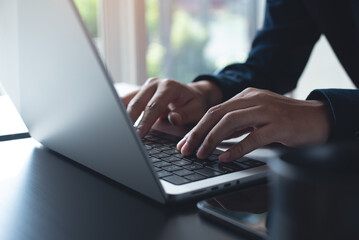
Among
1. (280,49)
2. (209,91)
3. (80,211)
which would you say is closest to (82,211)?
(80,211)

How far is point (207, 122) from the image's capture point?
26.6 inches

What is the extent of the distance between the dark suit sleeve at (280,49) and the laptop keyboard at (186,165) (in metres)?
0.53

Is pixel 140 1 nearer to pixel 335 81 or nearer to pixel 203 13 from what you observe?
pixel 203 13

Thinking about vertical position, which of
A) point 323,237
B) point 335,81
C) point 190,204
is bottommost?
point 335,81

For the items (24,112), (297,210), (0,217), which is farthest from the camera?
(24,112)

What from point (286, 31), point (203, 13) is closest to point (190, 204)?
point (286, 31)

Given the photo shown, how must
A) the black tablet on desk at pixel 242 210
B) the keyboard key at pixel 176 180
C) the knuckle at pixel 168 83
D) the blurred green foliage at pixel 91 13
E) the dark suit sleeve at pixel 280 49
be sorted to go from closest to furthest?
the black tablet on desk at pixel 242 210, the keyboard key at pixel 176 180, the knuckle at pixel 168 83, the dark suit sleeve at pixel 280 49, the blurred green foliage at pixel 91 13

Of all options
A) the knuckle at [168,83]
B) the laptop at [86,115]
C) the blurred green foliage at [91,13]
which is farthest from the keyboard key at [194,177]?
the blurred green foliage at [91,13]

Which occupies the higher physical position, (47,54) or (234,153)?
(47,54)

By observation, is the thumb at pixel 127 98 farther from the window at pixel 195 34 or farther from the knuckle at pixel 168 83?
the window at pixel 195 34

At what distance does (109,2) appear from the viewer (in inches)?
80.0

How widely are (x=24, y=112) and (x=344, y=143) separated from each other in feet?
1.96

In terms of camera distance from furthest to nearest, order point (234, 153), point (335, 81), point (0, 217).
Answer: point (335, 81)
point (234, 153)
point (0, 217)

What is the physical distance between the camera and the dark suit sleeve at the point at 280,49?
1199 millimetres
